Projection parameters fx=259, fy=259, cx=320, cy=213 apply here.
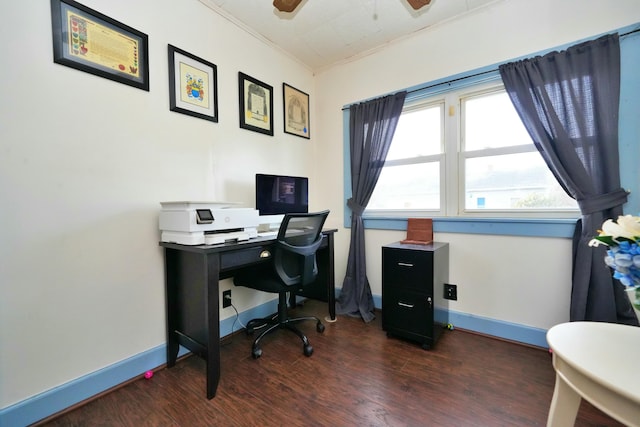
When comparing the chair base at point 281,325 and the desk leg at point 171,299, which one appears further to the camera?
the chair base at point 281,325

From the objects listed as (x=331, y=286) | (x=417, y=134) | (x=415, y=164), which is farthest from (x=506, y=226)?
(x=331, y=286)

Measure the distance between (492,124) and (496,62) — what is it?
46 cm

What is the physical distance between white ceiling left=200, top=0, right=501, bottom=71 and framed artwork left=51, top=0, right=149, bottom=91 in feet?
2.37

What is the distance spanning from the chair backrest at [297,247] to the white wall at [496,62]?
3.15 ft

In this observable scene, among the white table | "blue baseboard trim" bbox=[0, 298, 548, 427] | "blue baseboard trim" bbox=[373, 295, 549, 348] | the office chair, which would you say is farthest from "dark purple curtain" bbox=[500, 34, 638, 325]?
the office chair

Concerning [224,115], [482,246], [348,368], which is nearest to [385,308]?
[348,368]

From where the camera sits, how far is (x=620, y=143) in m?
1.63

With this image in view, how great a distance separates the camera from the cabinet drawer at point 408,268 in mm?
1890

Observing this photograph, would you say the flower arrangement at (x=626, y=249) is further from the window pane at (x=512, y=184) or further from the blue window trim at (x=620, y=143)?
the window pane at (x=512, y=184)

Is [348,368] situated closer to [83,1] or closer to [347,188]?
[347,188]

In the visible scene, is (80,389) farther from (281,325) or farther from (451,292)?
(451,292)

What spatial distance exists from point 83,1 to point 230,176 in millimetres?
1249

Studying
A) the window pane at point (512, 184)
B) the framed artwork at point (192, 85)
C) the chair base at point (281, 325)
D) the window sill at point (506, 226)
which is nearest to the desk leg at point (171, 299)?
the chair base at point (281, 325)

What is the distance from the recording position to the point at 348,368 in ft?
5.46
